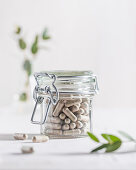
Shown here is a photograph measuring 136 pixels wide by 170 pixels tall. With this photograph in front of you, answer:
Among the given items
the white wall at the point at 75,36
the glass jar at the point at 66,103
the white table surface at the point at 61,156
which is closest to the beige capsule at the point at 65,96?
the glass jar at the point at 66,103

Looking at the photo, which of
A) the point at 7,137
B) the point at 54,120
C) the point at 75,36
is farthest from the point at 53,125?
the point at 75,36

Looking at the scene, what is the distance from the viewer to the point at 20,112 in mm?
1953

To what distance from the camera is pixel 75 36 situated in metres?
2.85

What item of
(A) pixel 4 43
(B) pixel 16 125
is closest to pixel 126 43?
(A) pixel 4 43

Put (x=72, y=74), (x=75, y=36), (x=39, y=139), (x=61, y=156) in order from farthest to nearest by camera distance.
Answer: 1. (x=75, y=36)
2. (x=72, y=74)
3. (x=39, y=139)
4. (x=61, y=156)

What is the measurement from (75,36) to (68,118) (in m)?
1.80

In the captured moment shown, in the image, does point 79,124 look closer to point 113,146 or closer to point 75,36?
point 113,146

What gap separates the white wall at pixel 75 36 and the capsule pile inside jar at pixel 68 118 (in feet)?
5.67

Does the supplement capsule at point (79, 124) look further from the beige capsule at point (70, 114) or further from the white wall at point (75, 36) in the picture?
the white wall at point (75, 36)

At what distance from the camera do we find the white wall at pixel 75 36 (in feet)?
9.23

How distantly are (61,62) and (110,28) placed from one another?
0.42 metres

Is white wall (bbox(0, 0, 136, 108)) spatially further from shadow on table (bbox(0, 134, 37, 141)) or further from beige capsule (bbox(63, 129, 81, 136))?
beige capsule (bbox(63, 129, 81, 136))

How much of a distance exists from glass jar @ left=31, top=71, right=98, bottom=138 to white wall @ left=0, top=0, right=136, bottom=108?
1703 millimetres

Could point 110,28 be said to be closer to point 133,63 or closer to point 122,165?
point 133,63
